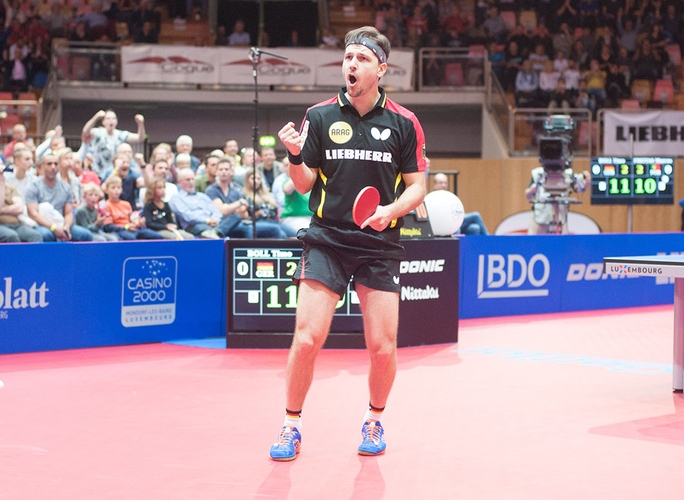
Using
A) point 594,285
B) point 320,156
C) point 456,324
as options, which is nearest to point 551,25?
point 594,285

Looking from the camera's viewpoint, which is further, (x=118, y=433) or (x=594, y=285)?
(x=594, y=285)

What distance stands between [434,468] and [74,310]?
17.0ft

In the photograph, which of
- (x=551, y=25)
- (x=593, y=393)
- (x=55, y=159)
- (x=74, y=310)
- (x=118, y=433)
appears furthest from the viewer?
(x=551, y=25)

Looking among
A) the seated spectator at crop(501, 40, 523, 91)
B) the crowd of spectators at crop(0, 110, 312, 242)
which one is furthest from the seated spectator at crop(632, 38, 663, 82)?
the crowd of spectators at crop(0, 110, 312, 242)

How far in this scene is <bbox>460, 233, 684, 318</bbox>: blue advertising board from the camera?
11.7m

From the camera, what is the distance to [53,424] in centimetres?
591

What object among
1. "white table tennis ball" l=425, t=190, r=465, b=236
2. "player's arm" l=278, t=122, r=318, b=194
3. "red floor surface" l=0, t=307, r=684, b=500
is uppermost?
"player's arm" l=278, t=122, r=318, b=194

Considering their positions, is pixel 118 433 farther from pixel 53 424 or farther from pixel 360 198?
pixel 360 198

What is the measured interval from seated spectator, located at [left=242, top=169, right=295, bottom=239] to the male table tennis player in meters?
6.11

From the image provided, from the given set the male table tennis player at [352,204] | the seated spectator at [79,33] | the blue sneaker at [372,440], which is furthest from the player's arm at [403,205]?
the seated spectator at [79,33]

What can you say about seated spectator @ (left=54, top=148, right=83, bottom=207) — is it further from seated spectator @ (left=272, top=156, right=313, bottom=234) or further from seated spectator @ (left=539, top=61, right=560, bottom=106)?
seated spectator @ (left=539, top=61, right=560, bottom=106)

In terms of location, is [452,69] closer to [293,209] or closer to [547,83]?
[547,83]

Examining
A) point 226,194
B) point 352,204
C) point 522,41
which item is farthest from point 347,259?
point 522,41

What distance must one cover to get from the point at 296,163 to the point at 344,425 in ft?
6.31
